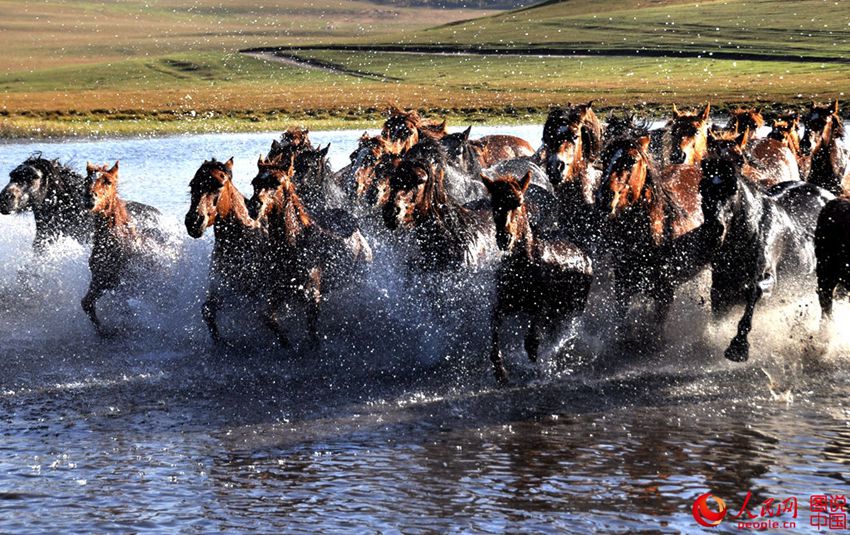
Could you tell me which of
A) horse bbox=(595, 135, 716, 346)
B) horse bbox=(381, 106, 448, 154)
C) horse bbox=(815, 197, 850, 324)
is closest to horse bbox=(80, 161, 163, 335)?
horse bbox=(381, 106, 448, 154)

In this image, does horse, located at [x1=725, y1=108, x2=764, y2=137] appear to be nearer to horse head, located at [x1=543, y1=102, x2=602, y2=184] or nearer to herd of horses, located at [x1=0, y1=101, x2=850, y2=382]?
herd of horses, located at [x1=0, y1=101, x2=850, y2=382]

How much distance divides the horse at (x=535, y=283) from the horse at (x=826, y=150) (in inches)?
167

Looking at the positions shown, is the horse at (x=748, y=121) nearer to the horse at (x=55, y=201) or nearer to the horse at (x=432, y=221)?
the horse at (x=432, y=221)

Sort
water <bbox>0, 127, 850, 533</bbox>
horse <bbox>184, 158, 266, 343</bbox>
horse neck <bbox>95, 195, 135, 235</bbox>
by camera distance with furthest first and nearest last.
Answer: horse neck <bbox>95, 195, 135, 235</bbox> < horse <bbox>184, 158, 266, 343</bbox> < water <bbox>0, 127, 850, 533</bbox>

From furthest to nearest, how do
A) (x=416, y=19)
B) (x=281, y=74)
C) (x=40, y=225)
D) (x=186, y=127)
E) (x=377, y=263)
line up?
(x=416, y=19) < (x=281, y=74) < (x=186, y=127) < (x=40, y=225) < (x=377, y=263)

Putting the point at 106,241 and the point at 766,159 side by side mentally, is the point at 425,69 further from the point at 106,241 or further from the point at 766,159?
the point at 106,241

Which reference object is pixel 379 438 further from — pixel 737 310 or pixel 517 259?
pixel 737 310

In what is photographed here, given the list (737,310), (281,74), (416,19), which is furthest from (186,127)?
(416,19)

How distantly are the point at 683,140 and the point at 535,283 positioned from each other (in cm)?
414

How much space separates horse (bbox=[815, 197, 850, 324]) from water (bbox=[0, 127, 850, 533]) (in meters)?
0.30

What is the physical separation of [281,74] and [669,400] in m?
89.1

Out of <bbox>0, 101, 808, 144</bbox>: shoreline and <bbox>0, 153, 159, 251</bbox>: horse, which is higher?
<bbox>0, 153, 159, 251</bbox>: horse

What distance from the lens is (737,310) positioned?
9.82 meters

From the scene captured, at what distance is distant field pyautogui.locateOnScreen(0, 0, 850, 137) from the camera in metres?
48.3
